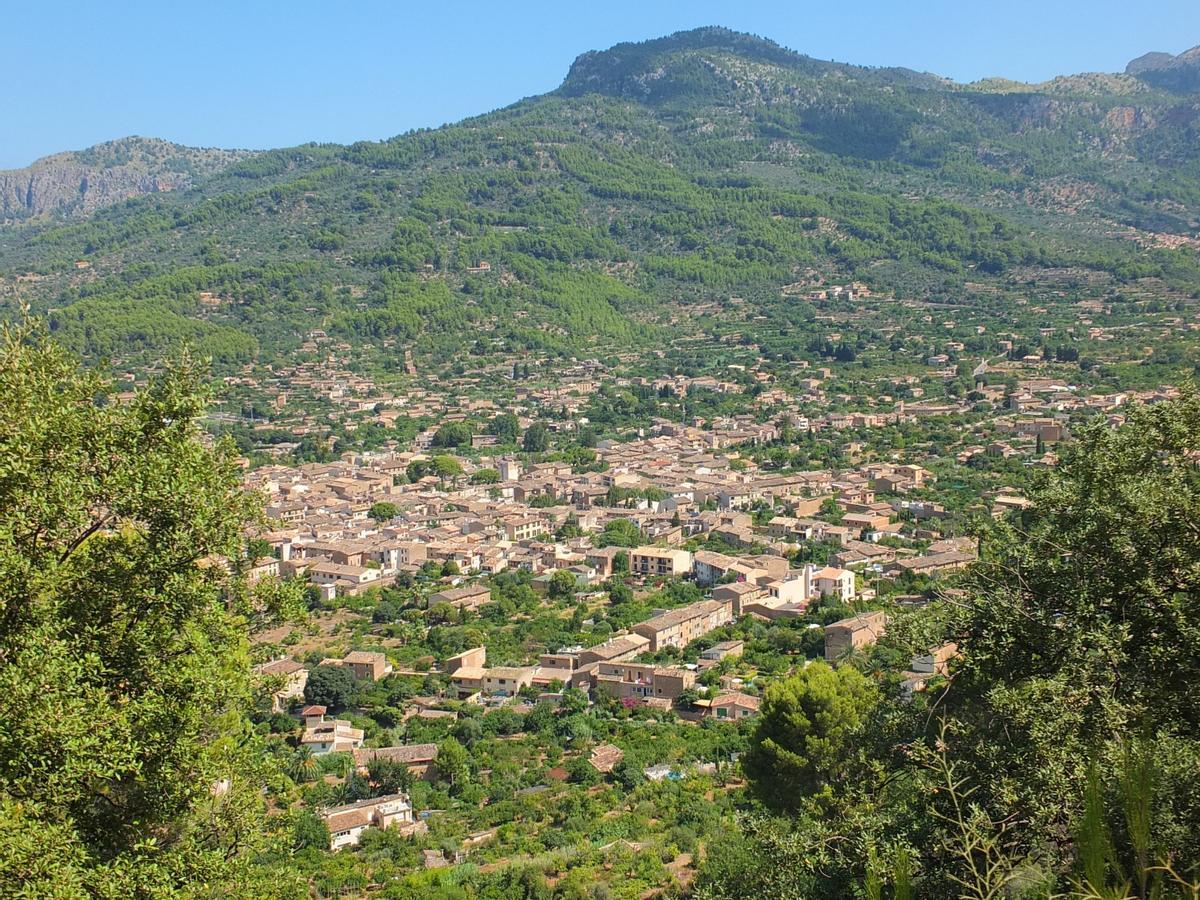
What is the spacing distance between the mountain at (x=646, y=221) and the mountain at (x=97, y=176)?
95.2 feet

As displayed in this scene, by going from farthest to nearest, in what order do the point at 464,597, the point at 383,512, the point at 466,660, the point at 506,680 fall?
the point at 383,512 → the point at 464,597 → the point at 466,660 → the point at 506,680

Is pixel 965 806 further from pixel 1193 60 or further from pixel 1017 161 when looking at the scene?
pixel 1193 60

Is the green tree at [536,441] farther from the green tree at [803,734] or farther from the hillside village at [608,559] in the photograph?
the green tree at [803,734]

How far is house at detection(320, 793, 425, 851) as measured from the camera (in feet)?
44.2

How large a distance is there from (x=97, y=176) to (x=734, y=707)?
173m

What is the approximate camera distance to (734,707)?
1731cm

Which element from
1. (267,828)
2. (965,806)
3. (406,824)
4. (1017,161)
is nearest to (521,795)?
(406,824)

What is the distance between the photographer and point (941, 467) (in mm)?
36062

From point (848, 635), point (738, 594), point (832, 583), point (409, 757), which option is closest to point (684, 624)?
point (738, 594)

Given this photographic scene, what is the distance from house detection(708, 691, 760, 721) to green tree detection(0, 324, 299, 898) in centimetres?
1212

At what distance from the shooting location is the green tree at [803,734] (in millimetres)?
11422

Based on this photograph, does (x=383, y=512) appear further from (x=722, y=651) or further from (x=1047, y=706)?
(x=1047, y=706)

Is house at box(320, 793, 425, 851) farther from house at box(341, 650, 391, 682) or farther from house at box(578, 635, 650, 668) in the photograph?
house at box(578, 635, 650, 668)

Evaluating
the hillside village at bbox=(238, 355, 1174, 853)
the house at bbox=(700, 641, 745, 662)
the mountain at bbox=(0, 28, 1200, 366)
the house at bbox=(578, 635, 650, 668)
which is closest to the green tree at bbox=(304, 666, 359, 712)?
the hillside village at bbox=(238, 355, 1174, 853)
